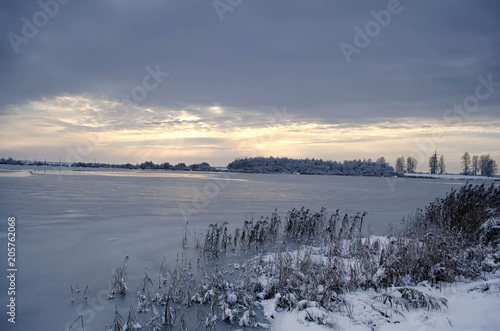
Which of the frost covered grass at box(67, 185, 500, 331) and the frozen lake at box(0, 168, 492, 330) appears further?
the frozen lake at box(0, 168, 492, 330)

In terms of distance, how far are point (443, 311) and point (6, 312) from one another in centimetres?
711

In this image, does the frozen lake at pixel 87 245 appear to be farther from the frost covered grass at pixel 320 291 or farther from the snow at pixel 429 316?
the snow at pixel 429 316

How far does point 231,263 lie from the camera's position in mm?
7758

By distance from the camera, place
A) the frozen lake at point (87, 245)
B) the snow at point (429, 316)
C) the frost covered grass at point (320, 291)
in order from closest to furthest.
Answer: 1. the snow at point (429, 316)
2. the frost covered grass at point (320, 291)
3. the frozen lake at point (87, 245)

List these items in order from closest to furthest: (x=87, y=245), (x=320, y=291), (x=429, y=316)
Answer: (x=429, y=316) < (x=320, y=291) < (x=87, y=245)

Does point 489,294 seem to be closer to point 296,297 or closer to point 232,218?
point 296,297

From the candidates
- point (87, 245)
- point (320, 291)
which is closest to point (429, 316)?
point (320, 291)

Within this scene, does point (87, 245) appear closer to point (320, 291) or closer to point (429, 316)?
point (320, 291)

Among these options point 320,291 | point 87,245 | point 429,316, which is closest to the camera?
point 429,316

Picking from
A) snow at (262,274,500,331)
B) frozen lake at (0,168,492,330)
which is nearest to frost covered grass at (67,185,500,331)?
snow at (262,274,500,331)

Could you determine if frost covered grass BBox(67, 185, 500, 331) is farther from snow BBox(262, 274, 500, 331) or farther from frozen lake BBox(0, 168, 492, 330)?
frozen lake BBox(0, 168, 492, 330)

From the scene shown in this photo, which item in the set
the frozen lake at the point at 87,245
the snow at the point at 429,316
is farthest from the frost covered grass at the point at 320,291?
the frozen lake at the point at 87,245

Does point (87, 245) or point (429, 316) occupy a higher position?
point (429, 316)

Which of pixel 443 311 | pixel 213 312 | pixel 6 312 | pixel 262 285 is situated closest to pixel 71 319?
pixel 6 312
